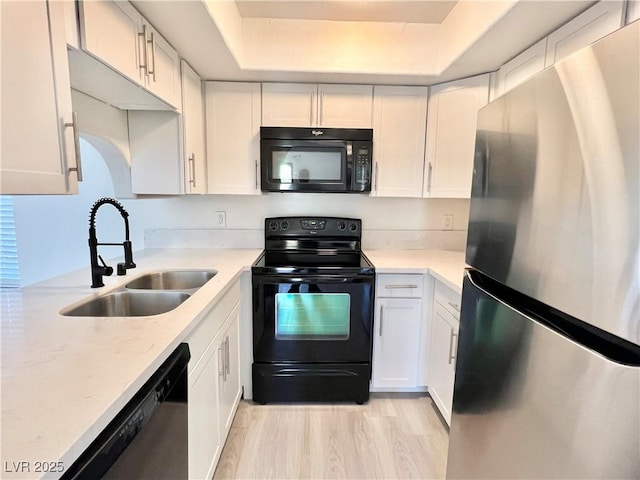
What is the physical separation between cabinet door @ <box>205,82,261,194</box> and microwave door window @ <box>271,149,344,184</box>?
20 centimetres

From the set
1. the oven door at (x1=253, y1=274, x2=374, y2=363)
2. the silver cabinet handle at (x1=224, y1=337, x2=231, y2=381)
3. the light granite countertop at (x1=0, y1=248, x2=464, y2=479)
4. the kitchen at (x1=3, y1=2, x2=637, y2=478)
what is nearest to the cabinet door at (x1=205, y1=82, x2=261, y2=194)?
the kitchen at (x1=3, y1=2, x2=637, y2=478)

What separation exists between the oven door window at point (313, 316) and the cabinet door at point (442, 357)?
543 mm

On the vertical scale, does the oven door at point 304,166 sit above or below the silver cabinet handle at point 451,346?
above

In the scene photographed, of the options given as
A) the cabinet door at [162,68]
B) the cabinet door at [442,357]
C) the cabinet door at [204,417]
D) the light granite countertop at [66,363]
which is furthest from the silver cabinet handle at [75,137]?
the cabinet door at [442,357]

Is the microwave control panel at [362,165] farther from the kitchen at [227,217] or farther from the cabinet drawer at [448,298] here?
the cabinet drawer at [448,298]

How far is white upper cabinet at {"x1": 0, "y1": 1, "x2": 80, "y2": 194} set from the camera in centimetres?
76

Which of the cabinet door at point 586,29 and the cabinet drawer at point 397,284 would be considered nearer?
the cabinet door at point 586,29

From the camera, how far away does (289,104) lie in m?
2.24

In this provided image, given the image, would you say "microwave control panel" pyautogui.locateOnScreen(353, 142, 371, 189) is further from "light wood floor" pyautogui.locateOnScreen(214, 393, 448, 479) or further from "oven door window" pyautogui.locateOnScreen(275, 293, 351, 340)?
"light wood floor" pyautogui.locateOnScreen(214, 393, 448, 479)

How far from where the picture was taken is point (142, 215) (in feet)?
8.23

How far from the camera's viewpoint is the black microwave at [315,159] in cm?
217

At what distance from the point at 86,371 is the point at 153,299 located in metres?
0.75

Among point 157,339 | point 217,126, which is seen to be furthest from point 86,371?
point 217,126

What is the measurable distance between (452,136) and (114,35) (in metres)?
1.94
